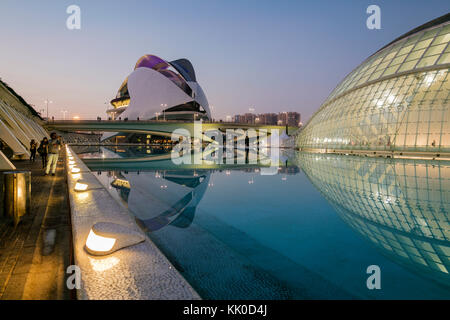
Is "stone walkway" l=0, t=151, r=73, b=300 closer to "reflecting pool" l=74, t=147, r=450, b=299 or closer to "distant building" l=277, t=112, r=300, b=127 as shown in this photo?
"reflecting pool" l=74, t=147, r=450, b=299

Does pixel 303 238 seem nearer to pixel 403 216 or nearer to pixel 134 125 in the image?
pixel 403 216

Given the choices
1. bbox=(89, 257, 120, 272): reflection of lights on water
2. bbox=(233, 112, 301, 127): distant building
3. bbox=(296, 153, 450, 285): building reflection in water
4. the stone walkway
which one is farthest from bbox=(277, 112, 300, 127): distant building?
bbox=(89, 257, 120, 272): reflection of lights on water

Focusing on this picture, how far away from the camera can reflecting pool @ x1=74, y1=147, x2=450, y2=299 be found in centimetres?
326

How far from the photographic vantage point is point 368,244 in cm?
465

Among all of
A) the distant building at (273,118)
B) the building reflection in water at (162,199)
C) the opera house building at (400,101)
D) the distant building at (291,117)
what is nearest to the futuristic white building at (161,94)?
the opera house building at (400,101)

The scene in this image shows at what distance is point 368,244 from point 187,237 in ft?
10.3

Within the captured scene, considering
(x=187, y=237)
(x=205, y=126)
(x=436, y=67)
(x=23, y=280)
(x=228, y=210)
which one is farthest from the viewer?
(x=205, y=126)

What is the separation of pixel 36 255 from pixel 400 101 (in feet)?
95.3

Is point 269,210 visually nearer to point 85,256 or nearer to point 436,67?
point 85,256

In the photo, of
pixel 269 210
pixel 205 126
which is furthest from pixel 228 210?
pixel 205 126

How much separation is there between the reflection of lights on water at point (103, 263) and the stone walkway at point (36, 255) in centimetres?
30

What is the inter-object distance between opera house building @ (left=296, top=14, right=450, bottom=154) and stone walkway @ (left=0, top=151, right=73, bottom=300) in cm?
2703

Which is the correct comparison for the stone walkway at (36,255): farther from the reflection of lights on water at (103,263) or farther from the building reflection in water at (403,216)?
the building reflection in water at (403,216)

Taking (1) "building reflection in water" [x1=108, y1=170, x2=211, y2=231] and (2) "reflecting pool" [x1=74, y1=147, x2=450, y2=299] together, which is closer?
(2) "reflecting pool" [x1=74, y1=147, x2=450, y2=299]
